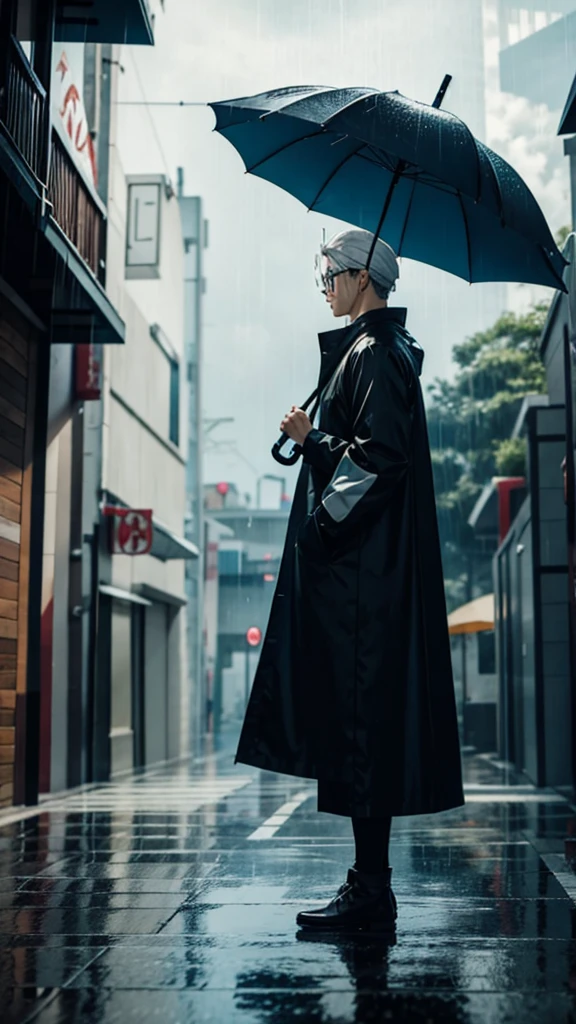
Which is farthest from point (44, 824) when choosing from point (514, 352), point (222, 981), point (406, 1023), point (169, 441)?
point (514, 352)

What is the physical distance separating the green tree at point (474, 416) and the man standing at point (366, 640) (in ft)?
88.2

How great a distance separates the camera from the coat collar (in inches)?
142

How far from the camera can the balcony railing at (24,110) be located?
7488 mm

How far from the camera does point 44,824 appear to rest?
22.6ft

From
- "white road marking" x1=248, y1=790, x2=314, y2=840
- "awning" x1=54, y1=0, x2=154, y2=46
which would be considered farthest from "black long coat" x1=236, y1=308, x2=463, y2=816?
"awning" x1=54, y1=0, x2=154, y2=46

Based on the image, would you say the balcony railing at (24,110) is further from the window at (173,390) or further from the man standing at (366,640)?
the window at (173,390)

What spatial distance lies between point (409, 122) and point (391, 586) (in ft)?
4.82

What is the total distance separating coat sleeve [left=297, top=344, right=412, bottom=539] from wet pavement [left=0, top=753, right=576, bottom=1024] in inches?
45.4

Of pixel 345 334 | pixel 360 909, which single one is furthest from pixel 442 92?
pixel 360 909

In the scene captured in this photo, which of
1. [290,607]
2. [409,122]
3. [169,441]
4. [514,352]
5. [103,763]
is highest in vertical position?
[514,352]

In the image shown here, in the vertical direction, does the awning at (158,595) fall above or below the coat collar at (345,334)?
above

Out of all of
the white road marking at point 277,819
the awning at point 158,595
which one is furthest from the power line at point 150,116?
the white road marking at point 277,819

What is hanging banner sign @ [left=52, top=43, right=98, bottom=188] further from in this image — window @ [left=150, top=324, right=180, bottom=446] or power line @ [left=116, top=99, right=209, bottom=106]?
window @ [left=150, top=324, right=180, bottom=446]

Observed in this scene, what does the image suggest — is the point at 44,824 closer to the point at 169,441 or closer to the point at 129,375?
the point at 129,375
